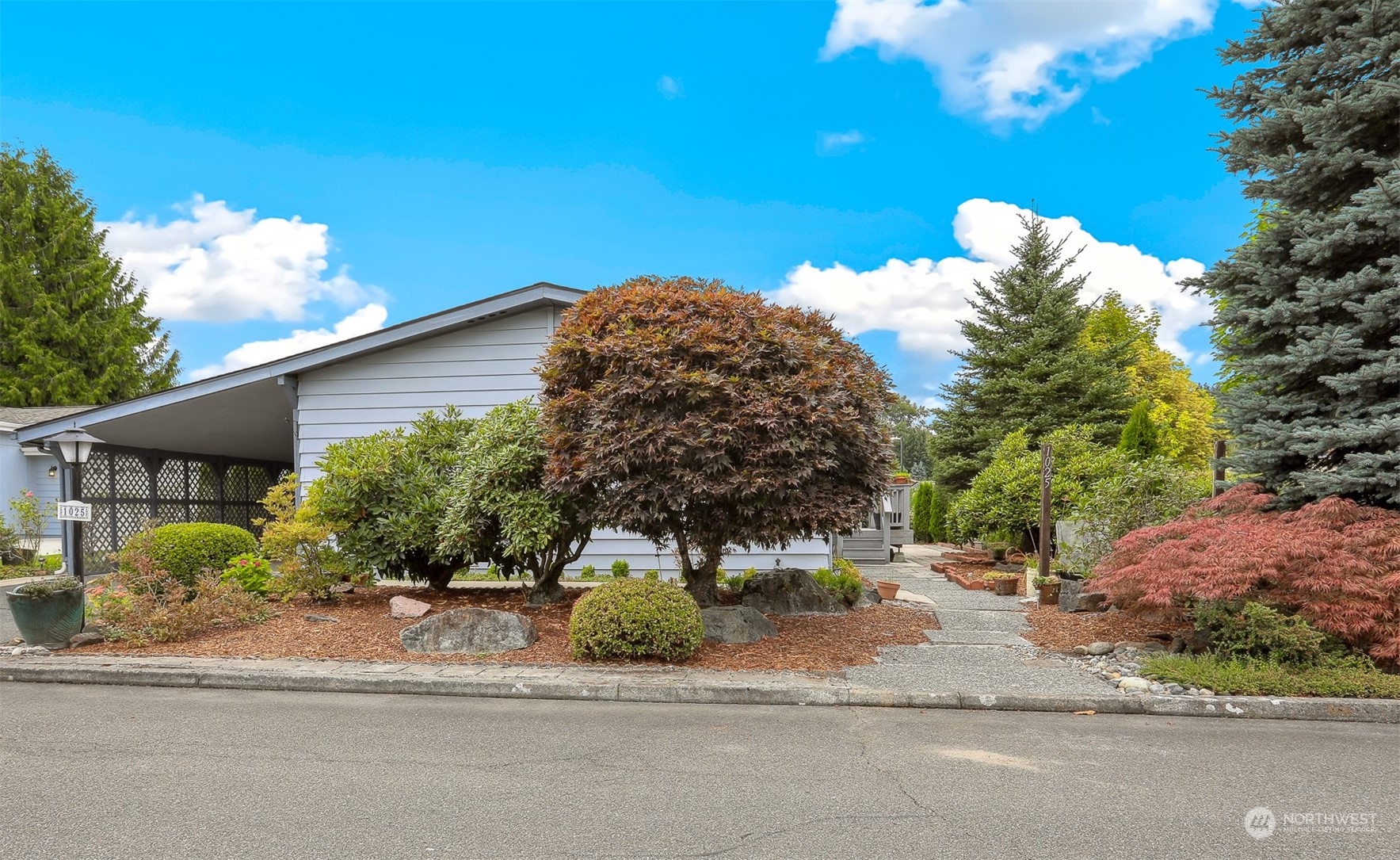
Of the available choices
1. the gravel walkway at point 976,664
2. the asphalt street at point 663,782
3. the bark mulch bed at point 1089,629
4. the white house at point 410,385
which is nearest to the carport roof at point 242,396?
the white house at point 410,385

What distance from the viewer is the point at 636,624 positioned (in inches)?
257

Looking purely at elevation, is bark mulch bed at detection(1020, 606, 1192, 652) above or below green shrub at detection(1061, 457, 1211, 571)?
below

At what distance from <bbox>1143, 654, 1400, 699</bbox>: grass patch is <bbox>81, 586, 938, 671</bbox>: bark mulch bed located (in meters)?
2.45

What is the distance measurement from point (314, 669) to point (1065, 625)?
772cm

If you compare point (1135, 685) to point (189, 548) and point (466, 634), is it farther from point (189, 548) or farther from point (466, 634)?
point (189, 548)

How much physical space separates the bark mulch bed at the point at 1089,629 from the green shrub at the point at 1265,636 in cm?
71

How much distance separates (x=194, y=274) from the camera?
28.8 meters

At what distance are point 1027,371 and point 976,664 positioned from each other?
18624mm

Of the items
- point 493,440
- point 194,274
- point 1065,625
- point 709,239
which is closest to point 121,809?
point 493,440

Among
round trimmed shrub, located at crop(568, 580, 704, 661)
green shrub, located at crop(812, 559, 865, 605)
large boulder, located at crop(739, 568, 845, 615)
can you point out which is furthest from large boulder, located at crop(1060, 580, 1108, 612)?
round trimmed shrub, located at crop(568, 580, 704, 661)

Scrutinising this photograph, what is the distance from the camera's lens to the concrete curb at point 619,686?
18.6 feet

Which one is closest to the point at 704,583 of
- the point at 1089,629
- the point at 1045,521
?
the point at 1089,629

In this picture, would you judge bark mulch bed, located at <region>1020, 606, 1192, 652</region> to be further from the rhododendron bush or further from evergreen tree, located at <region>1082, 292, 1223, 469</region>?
evergreen tree, located at <region>1082, 292, 1223, 469</region>

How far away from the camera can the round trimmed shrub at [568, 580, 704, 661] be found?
21.5 ft
